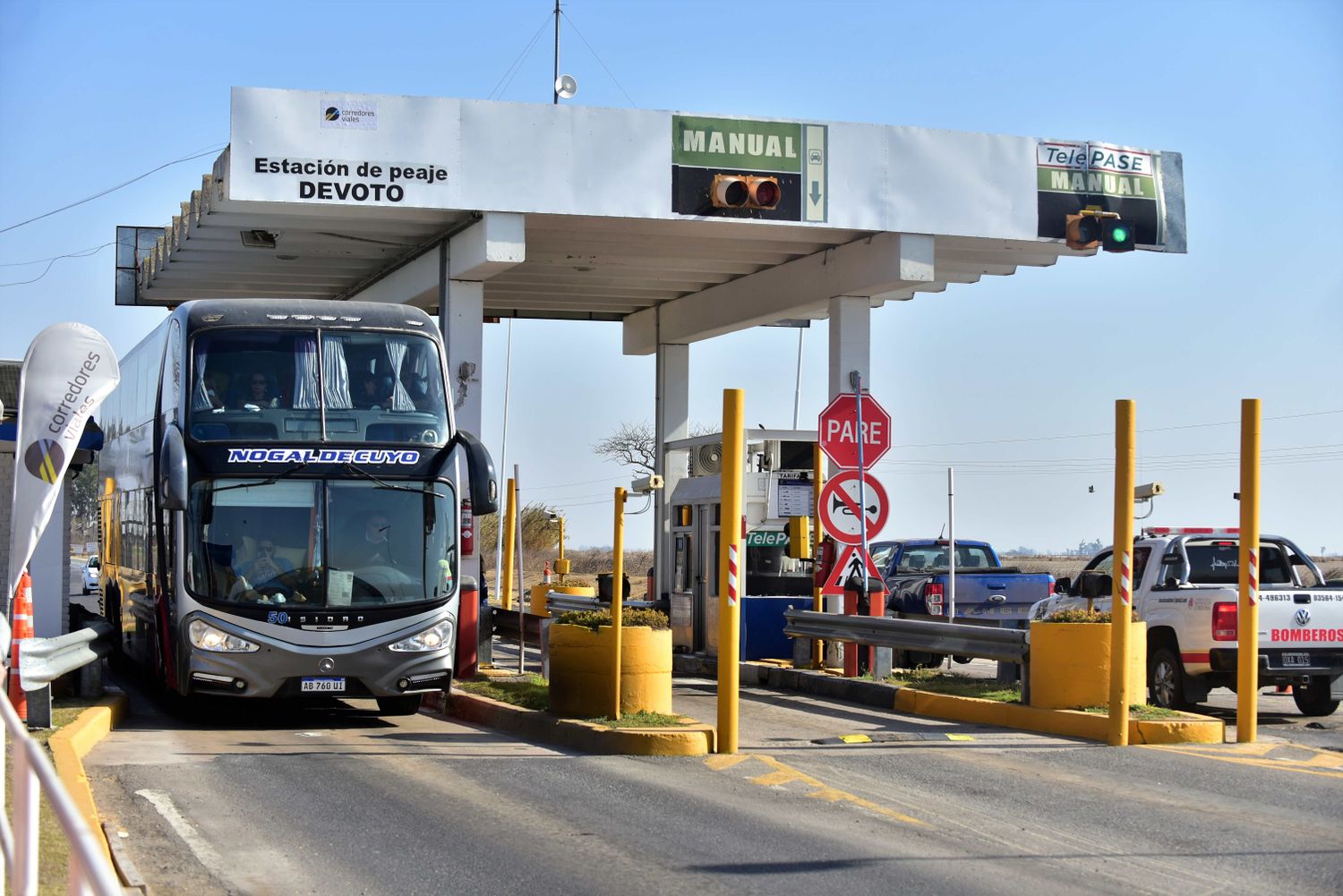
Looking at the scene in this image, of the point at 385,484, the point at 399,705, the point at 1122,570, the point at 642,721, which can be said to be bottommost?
the point at 399,705

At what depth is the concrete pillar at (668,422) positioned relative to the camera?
2595 cm

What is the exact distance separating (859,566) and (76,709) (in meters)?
8.45

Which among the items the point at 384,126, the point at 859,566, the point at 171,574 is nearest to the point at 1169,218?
the point at 859,566

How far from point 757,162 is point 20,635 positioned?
33.5ft

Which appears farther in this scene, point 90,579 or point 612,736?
point 90,579

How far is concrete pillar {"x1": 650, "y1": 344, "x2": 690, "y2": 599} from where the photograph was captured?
2595cm

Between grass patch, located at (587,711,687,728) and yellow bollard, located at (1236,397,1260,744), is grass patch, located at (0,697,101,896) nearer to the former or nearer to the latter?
grass patch, located at (587,711,687,728)

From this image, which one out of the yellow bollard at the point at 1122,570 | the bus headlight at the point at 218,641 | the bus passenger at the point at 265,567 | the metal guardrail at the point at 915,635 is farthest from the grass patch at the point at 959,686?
the bus headlight at the point at 218,641

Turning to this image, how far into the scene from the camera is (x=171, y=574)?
595 inches

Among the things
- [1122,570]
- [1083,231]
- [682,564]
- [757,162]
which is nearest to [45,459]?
[1122,570]

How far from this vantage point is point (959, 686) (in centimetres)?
1692

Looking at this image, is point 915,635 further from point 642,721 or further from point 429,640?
point 429,640

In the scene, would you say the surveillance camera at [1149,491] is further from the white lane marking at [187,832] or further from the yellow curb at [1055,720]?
the white lane marking at [187,832]

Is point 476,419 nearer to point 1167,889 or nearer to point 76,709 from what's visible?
point 76,709
